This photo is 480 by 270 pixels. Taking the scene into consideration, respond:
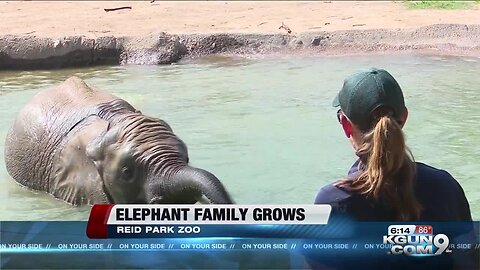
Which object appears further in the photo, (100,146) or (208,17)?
(208,17)

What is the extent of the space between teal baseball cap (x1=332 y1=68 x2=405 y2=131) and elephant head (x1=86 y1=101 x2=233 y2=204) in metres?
1.87

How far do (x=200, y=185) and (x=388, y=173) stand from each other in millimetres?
1692

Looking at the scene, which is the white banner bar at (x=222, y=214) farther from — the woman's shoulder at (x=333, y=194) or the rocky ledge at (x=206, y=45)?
the rocky ledge at (x=206, y=45)

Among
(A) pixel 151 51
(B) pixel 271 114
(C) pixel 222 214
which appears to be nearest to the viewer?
(C) pixel 222 214

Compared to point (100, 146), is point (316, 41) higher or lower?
lower

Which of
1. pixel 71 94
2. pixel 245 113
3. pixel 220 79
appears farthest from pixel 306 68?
pixel 71 94

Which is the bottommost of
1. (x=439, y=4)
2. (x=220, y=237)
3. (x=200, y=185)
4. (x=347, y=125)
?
(x=439, y=4)

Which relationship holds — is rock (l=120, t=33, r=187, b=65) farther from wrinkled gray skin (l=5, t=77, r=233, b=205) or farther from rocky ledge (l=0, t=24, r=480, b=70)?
wrinkled gray skin (l=5, t=77, r=233, b=205)

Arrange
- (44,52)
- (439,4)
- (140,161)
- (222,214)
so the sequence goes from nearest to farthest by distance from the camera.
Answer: (222,214), (140,161), (44,52), (439,4)

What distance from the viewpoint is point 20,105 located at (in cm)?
888

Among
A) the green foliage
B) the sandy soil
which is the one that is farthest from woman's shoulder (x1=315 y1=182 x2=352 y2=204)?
the green foliage

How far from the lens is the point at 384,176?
2379 millimetres

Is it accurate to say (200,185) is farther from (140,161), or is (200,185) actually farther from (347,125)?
(347,125)

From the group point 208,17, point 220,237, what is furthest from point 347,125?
point 208,17
